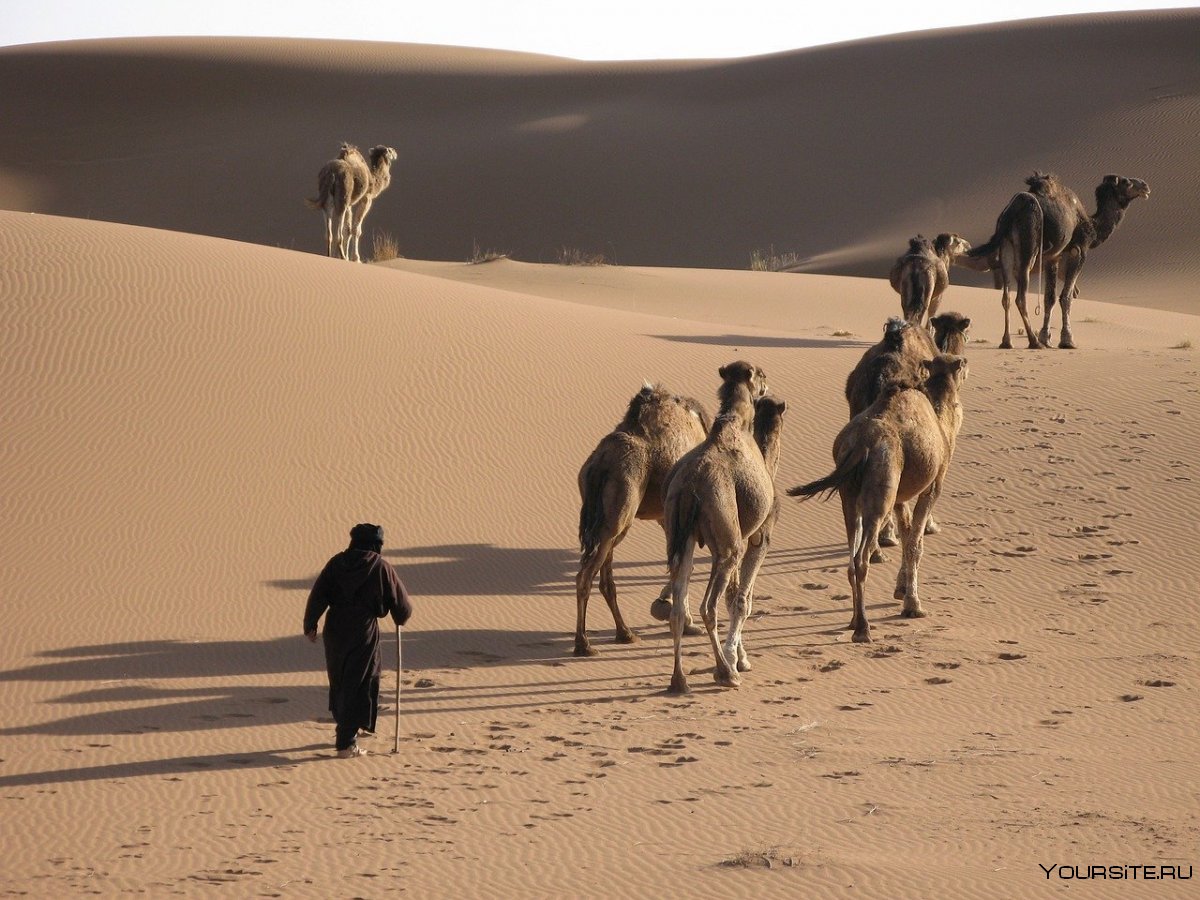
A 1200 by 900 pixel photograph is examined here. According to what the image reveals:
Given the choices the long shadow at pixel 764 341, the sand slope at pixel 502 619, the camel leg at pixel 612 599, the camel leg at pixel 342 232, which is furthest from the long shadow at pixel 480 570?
the camel leg at pixel 342 232

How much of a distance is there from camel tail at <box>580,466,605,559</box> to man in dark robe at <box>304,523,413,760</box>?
2091 millimetres

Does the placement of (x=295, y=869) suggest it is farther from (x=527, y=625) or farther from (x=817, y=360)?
(x=817, y=360)

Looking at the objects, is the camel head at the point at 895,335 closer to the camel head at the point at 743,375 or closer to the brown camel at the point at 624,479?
the camel head at the point at 743,375

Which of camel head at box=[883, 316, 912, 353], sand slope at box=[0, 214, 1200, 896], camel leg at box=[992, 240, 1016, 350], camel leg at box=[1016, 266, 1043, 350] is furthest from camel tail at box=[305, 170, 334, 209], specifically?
camel head at box=[883, 316, 912, 353]

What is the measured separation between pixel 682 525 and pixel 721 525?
0.25m

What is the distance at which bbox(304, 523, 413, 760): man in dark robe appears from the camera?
8.61 metres

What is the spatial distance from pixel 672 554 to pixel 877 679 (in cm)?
169

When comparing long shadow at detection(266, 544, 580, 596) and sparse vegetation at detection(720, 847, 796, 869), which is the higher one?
long shadow at detection(266, 544, 580, 596)

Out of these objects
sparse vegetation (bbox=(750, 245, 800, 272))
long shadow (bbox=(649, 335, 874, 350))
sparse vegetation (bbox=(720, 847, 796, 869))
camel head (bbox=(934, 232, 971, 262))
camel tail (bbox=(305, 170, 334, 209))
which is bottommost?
sparse vegetation (bbox=(720, 847, 796, 869))

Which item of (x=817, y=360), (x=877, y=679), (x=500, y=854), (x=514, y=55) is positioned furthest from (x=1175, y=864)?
(x=514, y=55)

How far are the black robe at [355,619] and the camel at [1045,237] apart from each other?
39.8 ft

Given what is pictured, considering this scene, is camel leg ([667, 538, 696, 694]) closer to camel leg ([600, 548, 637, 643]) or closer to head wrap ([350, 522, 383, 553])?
camel leg ([600, 548, 637, 643])

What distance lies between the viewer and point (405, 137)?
6219cm

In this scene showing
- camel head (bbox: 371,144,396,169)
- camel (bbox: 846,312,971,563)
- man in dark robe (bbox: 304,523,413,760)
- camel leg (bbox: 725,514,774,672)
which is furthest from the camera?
camel head (bbox: 371,144,396,169)
